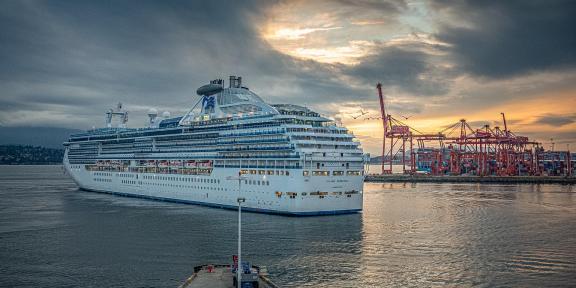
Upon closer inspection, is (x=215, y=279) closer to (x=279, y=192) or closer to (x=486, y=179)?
(x=279, y=192)

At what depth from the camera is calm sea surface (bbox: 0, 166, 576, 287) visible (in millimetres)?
30625

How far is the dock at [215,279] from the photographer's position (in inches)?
954

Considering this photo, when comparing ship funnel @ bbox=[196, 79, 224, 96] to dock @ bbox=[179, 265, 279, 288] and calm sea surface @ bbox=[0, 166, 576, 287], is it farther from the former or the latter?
dock @ bbox=[179, 265, 279, 288]

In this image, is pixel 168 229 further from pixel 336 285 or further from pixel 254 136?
pixel 336 285

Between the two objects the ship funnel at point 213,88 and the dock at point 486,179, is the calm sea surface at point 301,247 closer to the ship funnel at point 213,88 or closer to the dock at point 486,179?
the ship funnel at point 213,88

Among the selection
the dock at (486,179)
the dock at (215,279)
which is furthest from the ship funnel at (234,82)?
the dock at (486,179)

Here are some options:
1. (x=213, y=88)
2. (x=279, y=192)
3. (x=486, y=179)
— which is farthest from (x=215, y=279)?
(x=486, y=179)

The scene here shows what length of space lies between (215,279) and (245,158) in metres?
34.1

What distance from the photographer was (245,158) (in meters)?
59.0

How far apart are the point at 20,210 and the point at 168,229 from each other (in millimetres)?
31632

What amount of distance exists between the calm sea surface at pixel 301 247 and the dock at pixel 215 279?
2.92 metres

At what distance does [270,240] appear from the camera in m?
41.9

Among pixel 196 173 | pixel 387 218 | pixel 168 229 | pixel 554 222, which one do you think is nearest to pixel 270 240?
pixel 168 229

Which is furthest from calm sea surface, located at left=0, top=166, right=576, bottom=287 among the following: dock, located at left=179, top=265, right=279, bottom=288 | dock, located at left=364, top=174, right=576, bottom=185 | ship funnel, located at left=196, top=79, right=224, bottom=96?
dock, located at left=364, top=174, right=576, bottom=185
